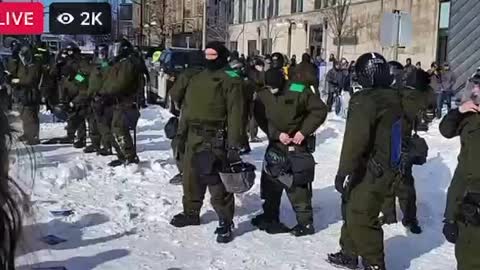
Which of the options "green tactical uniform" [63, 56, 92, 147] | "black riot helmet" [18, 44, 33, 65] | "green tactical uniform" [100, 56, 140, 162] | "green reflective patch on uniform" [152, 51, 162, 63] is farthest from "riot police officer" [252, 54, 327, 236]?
"green reflective patch on uniform" [152, 51, 162, 63]

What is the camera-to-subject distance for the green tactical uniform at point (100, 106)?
432 inches

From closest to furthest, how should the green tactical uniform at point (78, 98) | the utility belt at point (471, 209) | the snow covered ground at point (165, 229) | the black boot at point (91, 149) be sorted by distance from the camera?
1. the utility belt at point (471, 209)
2. the snow covered ground at point (165, 229)
3. the black boot at point (91, 149)
4. the green tactical uniform at point (78, 98)

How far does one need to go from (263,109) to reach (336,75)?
16135 millimetres

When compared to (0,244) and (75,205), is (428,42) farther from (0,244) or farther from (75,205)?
(0,244)

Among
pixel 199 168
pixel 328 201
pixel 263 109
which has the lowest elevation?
pixel 328 201

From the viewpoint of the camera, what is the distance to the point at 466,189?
4605 mm

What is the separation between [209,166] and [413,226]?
2246mm

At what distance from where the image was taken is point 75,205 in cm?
796

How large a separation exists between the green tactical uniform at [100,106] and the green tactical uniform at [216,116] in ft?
14.1

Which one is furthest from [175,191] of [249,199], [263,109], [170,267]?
[170,267]

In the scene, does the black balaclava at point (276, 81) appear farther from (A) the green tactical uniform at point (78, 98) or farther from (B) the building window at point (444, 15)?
(B) the building window at point (444, 15)

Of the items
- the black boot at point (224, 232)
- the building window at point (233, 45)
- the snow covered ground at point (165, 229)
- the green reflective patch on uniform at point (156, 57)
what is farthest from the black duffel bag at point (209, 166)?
the building window at point (233, 45)

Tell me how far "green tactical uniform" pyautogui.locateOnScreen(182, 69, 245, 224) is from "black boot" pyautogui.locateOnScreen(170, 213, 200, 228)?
507mm

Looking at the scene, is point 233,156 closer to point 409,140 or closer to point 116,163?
point 409,140
